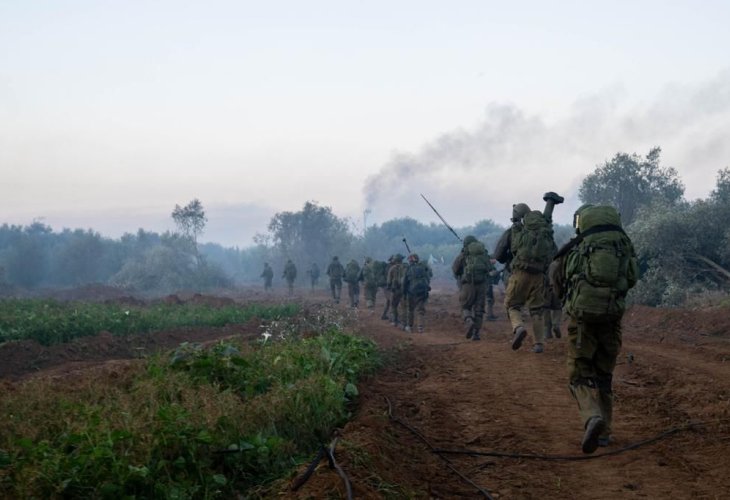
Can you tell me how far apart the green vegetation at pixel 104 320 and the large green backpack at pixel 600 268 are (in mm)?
14381

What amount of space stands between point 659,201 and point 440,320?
33.9ft

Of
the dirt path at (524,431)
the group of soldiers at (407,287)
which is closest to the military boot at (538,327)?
the dirt path at (524,431)

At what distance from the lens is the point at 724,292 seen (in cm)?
1878

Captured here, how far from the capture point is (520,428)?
6215mm

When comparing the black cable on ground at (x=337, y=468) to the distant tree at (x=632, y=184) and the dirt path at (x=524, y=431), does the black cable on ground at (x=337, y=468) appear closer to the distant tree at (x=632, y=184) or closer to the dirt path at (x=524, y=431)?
the dirt path at (x=524, y=431)

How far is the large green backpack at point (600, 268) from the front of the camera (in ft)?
18.3

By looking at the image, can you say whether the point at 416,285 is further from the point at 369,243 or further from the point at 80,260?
the point at 369,243

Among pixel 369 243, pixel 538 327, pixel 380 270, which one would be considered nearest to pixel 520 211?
pixel 538 327

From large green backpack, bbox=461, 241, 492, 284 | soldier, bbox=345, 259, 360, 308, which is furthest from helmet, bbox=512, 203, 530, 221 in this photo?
soldier, bbox=345, 259, 360, 308

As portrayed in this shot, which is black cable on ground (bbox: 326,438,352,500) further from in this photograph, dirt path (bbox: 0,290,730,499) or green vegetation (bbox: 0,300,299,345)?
green vegetation (bbox: 0,300,299,345)

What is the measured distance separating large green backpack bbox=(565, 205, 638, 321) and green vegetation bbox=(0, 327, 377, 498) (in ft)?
8.09

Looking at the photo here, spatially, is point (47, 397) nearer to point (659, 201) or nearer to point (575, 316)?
point (575, 316)

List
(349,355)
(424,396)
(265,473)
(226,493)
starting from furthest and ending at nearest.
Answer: (349,355), (424,396), (265,473), (226,493)

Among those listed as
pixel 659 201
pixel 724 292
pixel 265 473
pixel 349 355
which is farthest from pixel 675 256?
pixel 265 473
